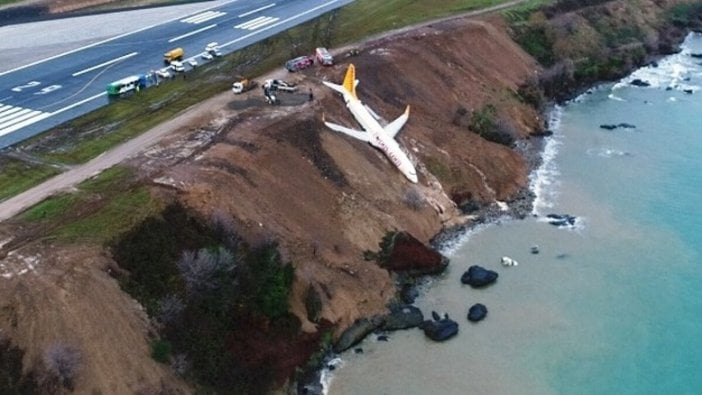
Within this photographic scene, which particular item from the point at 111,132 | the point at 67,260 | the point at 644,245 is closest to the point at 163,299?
the point at 67,260

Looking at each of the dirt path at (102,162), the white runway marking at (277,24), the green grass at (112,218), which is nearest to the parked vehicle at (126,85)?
the dirt path at (102,162)

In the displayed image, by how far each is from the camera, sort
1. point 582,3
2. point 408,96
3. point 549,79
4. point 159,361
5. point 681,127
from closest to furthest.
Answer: point 159,361, point 408,96, point 681,127, point 549,79, point 582,3

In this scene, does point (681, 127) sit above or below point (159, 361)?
below

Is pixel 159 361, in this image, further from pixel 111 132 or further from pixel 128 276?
pixel 111 132

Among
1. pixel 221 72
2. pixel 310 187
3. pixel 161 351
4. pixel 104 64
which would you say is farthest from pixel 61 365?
pixel 104 64

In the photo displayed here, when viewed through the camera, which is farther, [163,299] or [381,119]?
[381,119]

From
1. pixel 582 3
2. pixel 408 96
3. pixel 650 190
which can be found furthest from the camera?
pixel 582 3

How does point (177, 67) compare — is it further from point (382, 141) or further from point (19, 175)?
point (19, 175)
